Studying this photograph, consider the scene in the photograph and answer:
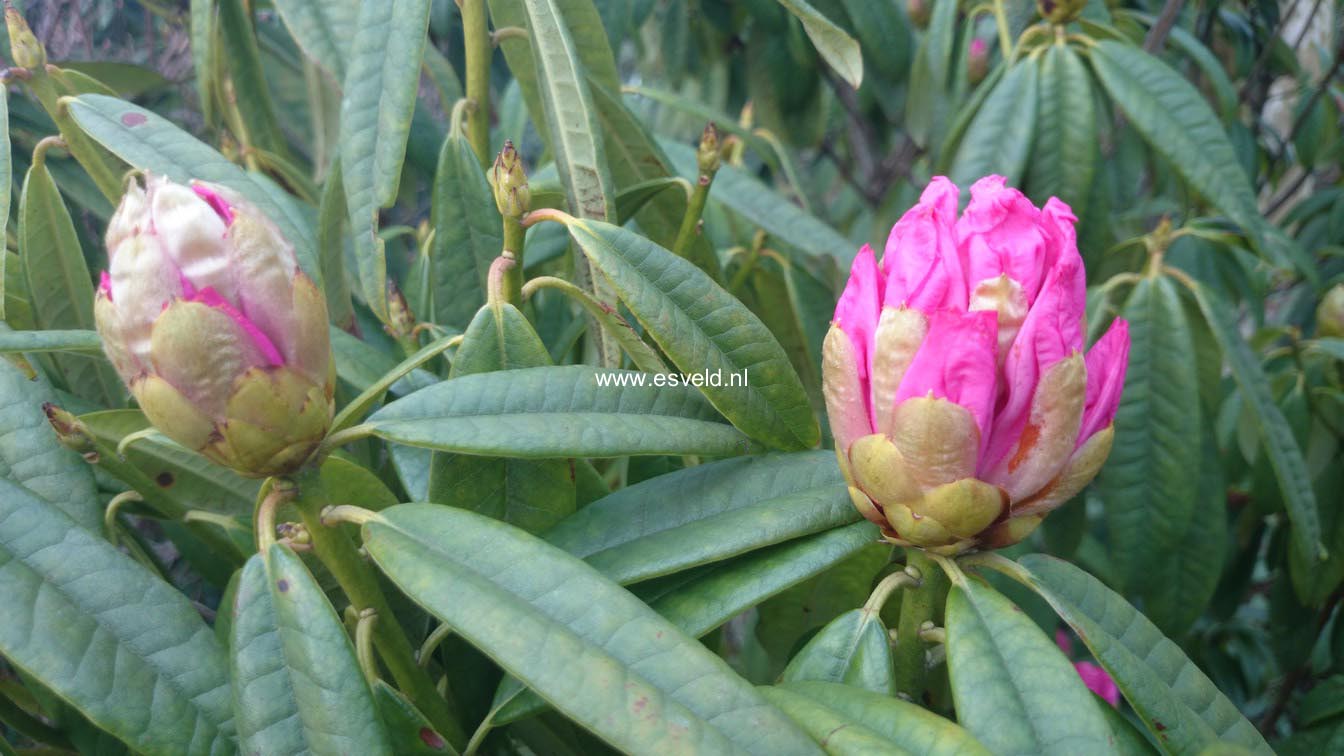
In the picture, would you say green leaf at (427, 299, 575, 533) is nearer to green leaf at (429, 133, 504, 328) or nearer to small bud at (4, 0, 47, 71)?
green leaf at (429, 133, 504, 328)

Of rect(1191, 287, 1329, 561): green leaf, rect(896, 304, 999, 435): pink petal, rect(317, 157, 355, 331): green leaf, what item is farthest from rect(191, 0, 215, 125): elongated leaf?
rect(1191, 287, 1329, 561): green leaf

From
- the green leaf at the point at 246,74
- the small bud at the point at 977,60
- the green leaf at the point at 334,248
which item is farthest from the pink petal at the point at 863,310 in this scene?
the small bud at the point at 977,60

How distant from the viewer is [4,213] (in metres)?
0.60

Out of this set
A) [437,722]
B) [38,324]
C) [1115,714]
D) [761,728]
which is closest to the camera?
[761,728]

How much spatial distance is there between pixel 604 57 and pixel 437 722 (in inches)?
20.3

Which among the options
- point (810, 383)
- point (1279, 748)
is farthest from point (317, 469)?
point (1279, 748)

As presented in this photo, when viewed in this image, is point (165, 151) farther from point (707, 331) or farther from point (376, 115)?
point (707, 331)

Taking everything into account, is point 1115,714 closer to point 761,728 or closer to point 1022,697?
point 1022,697

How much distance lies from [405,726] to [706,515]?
0.20m

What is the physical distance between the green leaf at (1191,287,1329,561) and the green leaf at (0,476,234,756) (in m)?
0.88

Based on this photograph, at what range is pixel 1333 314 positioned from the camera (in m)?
1.40

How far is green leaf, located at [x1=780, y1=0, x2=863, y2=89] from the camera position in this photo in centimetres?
67

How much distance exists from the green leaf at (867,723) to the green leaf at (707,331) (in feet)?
0.51

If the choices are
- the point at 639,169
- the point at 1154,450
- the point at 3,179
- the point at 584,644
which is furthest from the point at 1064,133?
the point at 3,179
